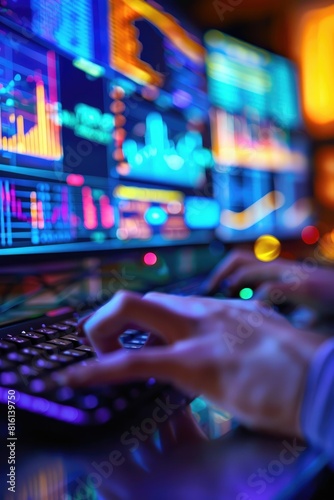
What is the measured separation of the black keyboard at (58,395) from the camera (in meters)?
0.33

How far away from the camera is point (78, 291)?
35.5 inches

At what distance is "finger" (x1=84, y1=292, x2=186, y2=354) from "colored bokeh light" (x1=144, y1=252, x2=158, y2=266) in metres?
0.47

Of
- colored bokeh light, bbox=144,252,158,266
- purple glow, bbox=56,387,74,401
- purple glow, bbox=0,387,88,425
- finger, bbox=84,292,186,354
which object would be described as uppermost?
colored bokeh light, bbox=144,252,158,266

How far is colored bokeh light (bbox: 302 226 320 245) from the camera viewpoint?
150 centimetres

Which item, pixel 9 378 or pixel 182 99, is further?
pixel 182 99

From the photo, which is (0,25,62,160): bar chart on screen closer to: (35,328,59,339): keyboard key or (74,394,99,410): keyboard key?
(35,328,59,339): keyboard key

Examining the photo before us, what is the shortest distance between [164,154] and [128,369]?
2.21 feet

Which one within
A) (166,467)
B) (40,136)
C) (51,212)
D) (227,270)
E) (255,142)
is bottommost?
(166,467)

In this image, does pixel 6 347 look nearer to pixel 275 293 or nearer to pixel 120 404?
pixel 120 404

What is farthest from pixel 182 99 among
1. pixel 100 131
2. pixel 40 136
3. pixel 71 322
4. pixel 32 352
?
pixel 32 352

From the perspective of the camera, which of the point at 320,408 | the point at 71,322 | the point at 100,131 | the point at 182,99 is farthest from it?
the point at 182,99

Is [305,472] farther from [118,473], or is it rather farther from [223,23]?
[223,23]

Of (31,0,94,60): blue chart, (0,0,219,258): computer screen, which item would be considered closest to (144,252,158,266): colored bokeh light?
(0,0,219,258): computer screen

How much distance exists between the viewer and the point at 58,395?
34 cm
